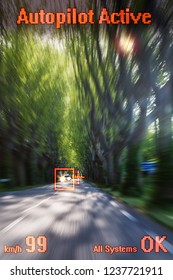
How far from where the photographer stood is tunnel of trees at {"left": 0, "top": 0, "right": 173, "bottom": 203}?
4.19m

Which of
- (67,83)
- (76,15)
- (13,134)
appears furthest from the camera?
(13,134)

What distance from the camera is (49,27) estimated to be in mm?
3248

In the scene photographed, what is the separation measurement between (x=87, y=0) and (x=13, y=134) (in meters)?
18.1

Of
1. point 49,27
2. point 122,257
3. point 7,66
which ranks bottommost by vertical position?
point 122,257

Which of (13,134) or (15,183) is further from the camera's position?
(15,183)

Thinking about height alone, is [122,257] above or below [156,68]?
below

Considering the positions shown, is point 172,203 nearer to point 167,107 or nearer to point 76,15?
point 167,107

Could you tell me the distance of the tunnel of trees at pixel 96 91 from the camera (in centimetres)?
419

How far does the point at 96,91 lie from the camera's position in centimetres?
1499

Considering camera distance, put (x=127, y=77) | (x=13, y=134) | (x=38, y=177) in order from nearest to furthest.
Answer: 1. (x=127, y=77)
2. (x=13, y=134)
3. (x=38, y=177)

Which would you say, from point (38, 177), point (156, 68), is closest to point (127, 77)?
point (156, 68)
